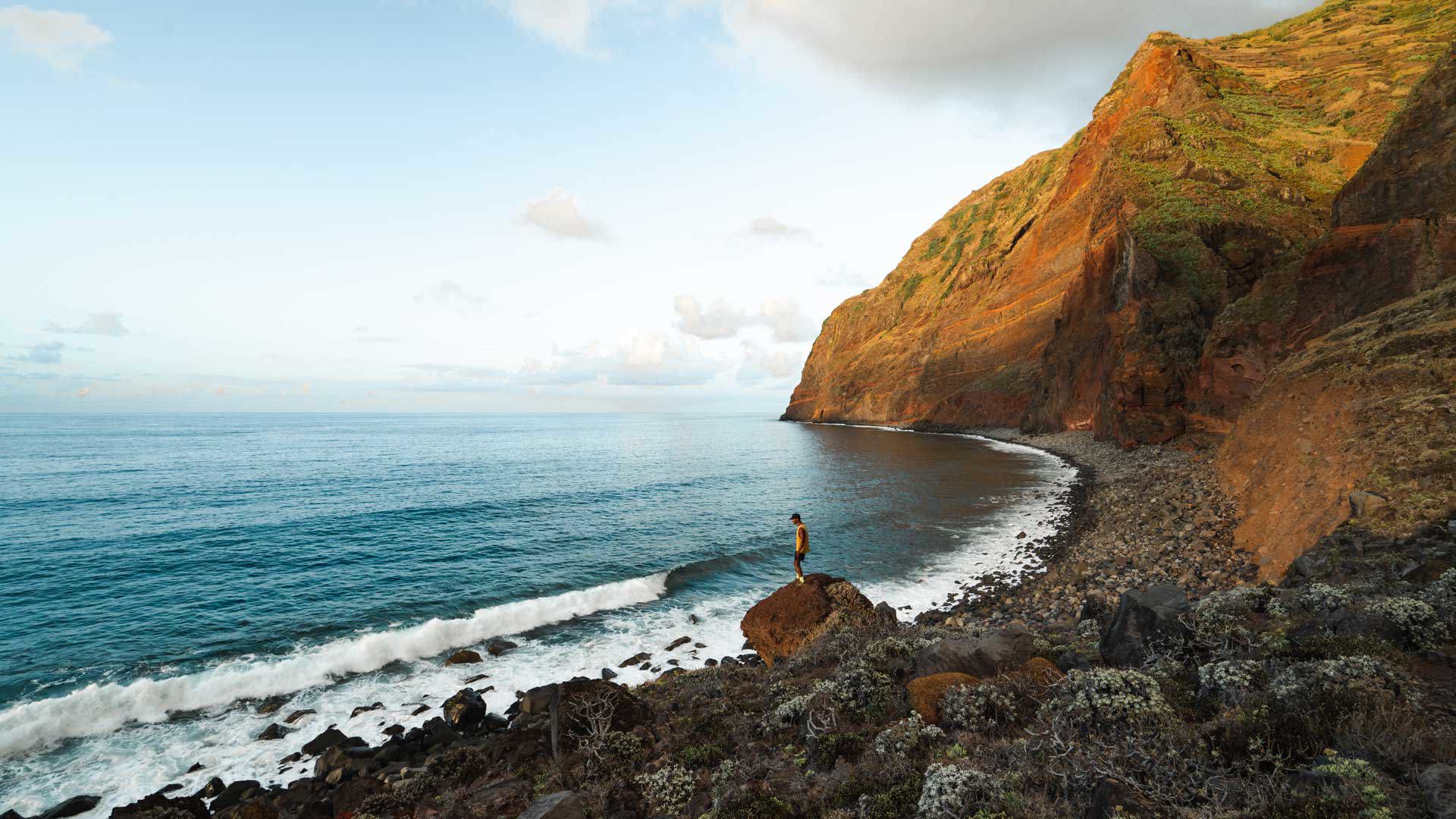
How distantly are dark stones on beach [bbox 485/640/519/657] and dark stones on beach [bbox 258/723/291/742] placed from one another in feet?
17.9

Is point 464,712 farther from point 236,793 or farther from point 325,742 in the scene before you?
point 236,793

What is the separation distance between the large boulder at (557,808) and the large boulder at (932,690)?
5148 mm

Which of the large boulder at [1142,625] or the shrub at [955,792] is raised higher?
the large boulder at [1142,625]

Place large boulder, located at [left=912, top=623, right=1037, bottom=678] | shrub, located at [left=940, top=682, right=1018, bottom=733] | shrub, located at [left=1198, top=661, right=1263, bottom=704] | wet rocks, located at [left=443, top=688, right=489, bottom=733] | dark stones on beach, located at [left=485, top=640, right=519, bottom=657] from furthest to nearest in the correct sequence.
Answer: dark stones on beach, located at [left=485, top=640, right=519, bottom=657] → wet rocks, located at [left=443, top=688, right=489, bottom=733] → large boulder, located at [left=912, top=623, right=1037, bottom=678] → shrub, located at [left=940, top=682, right=1018, bottom=733] → shrub, located at [left=1198, top=661, right=1263, bottom=704]

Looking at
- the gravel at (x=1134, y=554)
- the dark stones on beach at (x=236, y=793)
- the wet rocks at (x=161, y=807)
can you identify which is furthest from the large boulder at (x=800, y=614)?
the wet rocks at (x=161, y=807)

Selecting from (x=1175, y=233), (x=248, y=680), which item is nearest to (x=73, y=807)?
(x=248, y=680)

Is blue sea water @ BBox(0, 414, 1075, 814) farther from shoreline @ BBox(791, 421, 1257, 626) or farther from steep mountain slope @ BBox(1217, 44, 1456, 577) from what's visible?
steep mountain slope @ BBox(1217, 44, 1456, 577)

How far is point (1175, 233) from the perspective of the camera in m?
48.7

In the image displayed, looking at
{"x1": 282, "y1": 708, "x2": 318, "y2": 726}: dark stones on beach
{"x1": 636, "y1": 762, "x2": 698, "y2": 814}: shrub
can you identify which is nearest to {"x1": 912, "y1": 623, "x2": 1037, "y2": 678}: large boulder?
{"x1": 636, "y1": 762, "x2": 698, "y2": 814}: shrub

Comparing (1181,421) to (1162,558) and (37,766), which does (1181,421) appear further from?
(37,766)

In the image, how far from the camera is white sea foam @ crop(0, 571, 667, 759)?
1418 centimetres

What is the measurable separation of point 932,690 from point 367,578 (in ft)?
83.6

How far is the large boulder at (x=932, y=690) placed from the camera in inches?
336

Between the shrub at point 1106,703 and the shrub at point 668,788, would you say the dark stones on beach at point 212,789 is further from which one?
the shrub at point 1106,703
